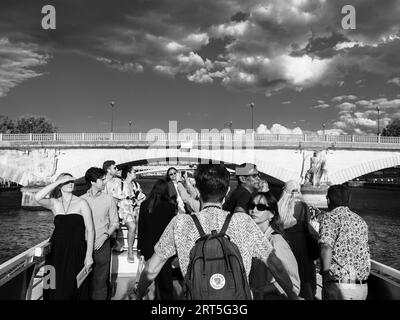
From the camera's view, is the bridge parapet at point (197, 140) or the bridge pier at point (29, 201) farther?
the bridge parapet at point (197, 140)

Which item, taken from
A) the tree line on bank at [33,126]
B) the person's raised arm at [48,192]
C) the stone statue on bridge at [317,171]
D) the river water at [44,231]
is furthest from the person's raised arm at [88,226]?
the tree line on bank at [33,126]

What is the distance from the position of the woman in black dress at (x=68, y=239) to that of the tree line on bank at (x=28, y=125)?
66.6m

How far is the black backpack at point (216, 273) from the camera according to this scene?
204 cm

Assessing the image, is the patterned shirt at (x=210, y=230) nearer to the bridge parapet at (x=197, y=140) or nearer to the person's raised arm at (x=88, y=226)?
the person's raised arm at (x=88, y=226)

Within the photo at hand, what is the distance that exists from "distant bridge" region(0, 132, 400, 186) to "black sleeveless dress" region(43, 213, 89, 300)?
24800mm

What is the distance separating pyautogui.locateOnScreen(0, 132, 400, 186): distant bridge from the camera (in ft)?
95.0

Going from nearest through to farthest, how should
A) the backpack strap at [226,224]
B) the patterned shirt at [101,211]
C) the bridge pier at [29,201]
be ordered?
the backpack strap at [226,224] < the patterned shirt at [101,211] < the bridge pier at [29,201]

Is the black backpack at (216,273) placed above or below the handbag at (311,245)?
above

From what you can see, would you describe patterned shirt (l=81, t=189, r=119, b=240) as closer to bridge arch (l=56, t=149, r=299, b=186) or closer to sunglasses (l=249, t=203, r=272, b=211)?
sunglasses (l=249, t=203, r=272, b=211)

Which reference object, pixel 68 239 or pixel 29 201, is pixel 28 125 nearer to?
pixel 29 201

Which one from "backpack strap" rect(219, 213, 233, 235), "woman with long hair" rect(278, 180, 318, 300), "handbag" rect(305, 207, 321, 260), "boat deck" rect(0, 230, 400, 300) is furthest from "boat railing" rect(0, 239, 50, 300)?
"handbag" rect(305, 207, 321, 260)
